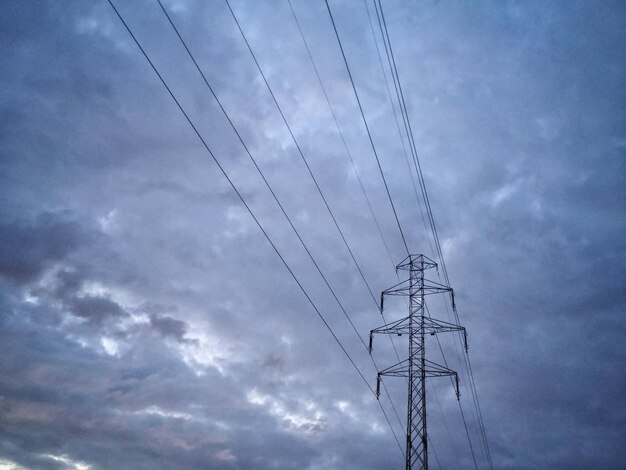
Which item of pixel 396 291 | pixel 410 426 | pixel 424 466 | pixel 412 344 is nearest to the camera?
pixel 424 466

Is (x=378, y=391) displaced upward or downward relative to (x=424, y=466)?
upward

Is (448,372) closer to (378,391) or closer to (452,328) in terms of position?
(452,328)

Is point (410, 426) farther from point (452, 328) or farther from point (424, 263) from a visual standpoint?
point (424, 263)

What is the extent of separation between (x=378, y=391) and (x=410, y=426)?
339 cm

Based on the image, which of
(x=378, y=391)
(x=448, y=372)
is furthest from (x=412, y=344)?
(x=378, y=391)

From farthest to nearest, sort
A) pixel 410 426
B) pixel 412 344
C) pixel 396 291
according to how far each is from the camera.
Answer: pixel 396 291 < pixel 412 344 < pixel 410 426

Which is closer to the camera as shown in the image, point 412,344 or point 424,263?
point 412,344

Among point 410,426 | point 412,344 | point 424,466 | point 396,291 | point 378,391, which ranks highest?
point 396,291

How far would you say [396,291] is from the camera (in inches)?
979

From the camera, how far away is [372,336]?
24047 mm

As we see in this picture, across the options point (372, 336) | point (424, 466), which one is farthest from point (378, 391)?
point (424, 466)

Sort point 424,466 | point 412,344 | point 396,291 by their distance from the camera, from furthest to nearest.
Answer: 1. point 396,291
2. point 412,344
3. point 424,466

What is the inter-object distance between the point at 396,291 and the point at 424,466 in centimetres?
934

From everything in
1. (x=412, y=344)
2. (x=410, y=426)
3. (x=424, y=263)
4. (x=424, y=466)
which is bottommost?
(x=424, y=466)
